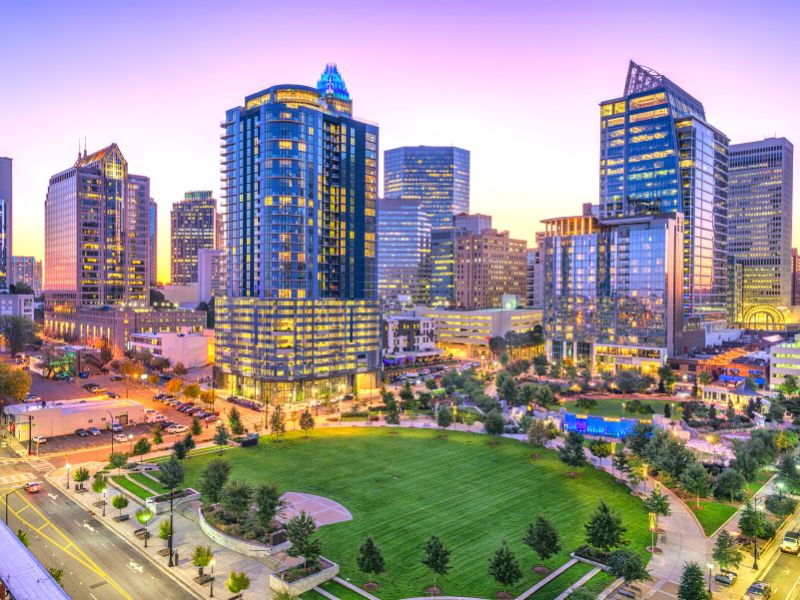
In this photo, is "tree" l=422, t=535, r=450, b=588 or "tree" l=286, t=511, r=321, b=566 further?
"tree" l=286, t=511, r=321, b=566

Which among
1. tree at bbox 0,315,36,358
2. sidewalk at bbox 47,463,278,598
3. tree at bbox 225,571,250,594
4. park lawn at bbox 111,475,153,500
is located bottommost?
sidewalk at bbox 47,463,278,598

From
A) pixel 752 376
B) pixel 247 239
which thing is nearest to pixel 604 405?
pixel 752 376

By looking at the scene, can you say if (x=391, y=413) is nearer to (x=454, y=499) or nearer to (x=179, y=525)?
(x=454, y=499)

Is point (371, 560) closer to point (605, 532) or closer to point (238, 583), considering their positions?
point (238, 583)

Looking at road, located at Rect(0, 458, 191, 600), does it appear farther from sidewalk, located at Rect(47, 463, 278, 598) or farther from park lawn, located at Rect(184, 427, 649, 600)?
park lawn, located at Rect(184, 427, 649, 600)

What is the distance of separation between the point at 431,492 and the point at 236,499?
24.7 metres

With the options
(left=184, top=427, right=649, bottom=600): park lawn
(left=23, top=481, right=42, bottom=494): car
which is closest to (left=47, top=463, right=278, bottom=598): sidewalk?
(left=23, top=481, right=42, bottom=494): car

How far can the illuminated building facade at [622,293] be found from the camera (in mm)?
179875

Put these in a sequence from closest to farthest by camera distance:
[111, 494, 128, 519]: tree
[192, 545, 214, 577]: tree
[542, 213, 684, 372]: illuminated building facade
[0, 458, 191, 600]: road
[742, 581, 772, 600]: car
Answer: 1. [742, 581, 772, 600]: car
2. [0, 458, 191, 600]: road
3. [192, 545, 214, 577]: tree
4. [111, 494, 128, 519]: tree
5. [542, 213, 684, 372]: illuminated building facade

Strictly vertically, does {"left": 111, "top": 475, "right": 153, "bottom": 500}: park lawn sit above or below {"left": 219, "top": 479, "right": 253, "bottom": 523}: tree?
below

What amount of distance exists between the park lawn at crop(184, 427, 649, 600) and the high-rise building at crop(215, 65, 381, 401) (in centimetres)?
3583

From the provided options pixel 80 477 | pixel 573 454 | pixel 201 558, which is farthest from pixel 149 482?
pixel 573 454

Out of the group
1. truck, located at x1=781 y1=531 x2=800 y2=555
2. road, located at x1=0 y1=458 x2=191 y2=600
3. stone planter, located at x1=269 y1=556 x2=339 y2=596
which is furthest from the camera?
truck, located at x1=781 y1=531 x2=800 y2=555

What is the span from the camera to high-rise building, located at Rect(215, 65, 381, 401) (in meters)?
132
